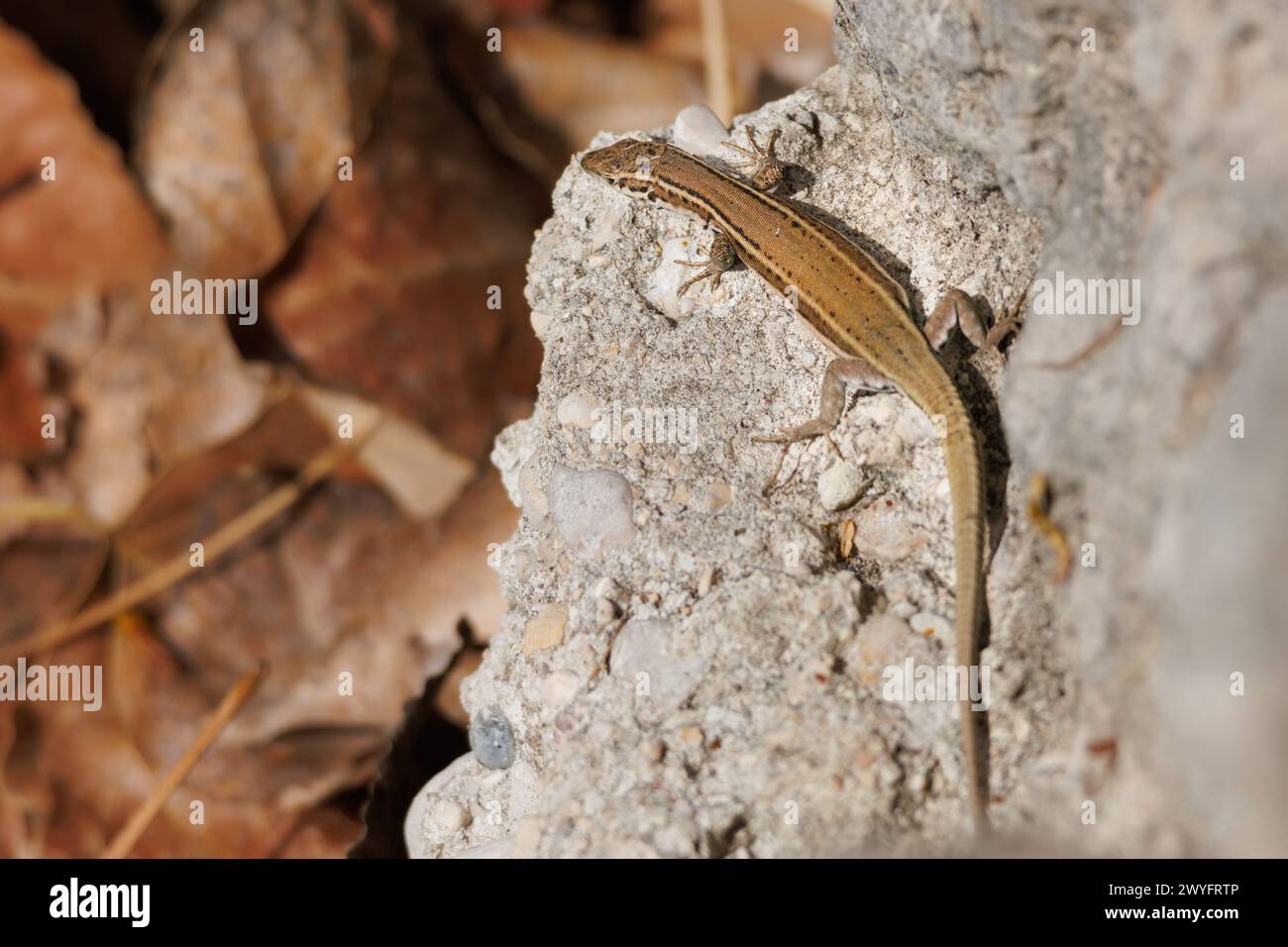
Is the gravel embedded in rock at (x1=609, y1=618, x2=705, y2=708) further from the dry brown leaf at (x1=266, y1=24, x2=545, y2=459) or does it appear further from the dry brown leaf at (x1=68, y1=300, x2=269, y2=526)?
the dry brown leaf at (x1=68, y1=300, x2=269, y2=526)

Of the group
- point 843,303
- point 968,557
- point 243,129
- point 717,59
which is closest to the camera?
point 968,557

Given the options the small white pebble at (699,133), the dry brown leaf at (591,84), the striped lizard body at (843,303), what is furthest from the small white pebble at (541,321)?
the dry brown leaf at (591,84)

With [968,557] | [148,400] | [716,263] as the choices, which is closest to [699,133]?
[716,263]

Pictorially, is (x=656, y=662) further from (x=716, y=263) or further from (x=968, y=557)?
(x=716, y=263)

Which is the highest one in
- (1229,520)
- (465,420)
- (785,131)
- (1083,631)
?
(785,131)

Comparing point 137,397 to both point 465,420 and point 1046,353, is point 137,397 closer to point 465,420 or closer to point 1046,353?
point 465,420
